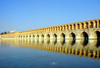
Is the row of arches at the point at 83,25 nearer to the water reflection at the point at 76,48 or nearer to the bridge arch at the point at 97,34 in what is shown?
the bridge arch at the point at 97,34

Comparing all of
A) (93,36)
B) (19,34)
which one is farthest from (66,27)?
(19,34)

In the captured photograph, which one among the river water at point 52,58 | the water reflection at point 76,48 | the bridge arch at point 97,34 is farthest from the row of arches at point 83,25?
the river water at point 52,58

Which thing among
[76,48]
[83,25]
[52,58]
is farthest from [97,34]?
[52,58]

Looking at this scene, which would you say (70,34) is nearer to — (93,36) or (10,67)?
(93,36)

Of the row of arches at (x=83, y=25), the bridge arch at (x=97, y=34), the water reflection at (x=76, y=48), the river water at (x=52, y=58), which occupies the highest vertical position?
the row of arches at (x=83, y=25)

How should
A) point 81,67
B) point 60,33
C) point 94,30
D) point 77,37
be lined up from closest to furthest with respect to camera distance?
point 81,67 → point 94,30 → point 77,37 → point 60,33

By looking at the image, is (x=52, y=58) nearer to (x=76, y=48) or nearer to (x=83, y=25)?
(x=76, y=48)

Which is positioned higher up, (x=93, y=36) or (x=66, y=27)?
(x=66, y=27)

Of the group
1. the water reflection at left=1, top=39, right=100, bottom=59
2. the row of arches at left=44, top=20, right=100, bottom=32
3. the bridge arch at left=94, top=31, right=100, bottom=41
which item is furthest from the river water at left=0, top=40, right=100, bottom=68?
the row of arches at left=44, top=20, right=100, bottom=32

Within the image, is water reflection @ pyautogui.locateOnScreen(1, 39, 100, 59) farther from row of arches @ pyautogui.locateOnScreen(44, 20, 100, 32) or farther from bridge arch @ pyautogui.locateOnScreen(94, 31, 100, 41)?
row of arches @ pyautogui.locateOnScreen(44, 20, 100, 32)

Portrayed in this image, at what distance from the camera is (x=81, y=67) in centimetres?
669

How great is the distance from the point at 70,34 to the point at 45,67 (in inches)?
1377

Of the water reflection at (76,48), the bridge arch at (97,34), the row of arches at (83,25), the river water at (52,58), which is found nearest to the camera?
the river water at (52,58)

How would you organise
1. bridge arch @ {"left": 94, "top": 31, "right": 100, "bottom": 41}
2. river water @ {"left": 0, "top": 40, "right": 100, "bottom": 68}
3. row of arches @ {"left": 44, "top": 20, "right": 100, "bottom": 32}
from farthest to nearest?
row of arches @ {"left": 44, "top": 20, "right": 100, "bottom": 32}, bridge arch @ {"left": 94, "top": 31, "right": 100, "bottom": 41}, river water @ {"left": 0, "top": 40, "right": 100, "bottom": 68}
